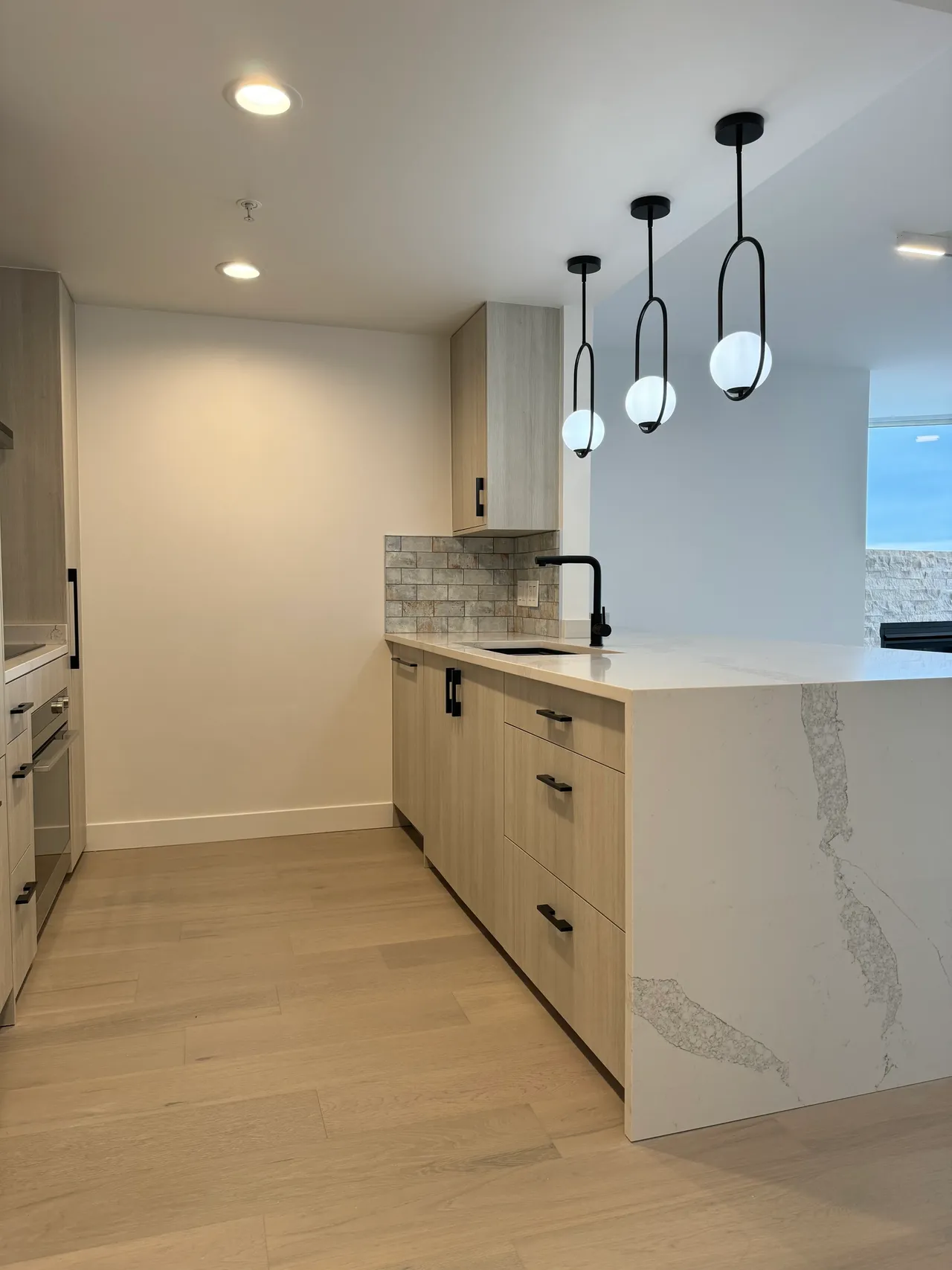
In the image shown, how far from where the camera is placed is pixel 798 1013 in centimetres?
173

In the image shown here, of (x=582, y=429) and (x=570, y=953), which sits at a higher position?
(x=582, y=429)

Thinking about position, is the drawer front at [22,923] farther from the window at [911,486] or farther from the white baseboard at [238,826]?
the window at [911,486]

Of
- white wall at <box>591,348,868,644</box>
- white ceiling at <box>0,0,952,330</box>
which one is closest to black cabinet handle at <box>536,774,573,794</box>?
white ceiling at <box>0,0,952,330</box>

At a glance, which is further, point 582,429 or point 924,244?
point 924,244

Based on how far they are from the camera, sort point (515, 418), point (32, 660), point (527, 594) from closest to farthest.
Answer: point (32, 660) < point (515, 418) < point (527, 594)

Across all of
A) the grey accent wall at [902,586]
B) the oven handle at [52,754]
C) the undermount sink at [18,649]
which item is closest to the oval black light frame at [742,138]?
the oven handle at [52,754]

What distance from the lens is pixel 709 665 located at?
205 cm

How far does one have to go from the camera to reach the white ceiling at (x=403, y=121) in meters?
1.75

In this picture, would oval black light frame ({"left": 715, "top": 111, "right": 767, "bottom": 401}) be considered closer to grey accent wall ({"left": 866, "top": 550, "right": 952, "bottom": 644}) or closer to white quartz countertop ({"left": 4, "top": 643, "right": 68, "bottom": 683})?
white quartz countertop ({"left": 4, "top": 643, "right": 68, "bottom": 683})

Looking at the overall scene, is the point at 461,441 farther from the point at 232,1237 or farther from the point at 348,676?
the point at 232,1237

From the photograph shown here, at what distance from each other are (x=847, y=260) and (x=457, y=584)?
2.05 metres

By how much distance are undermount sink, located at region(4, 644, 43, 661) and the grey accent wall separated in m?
4.91

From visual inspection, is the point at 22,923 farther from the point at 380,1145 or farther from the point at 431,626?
the point at 431,626

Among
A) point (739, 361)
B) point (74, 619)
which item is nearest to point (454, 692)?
point (739, 361)
